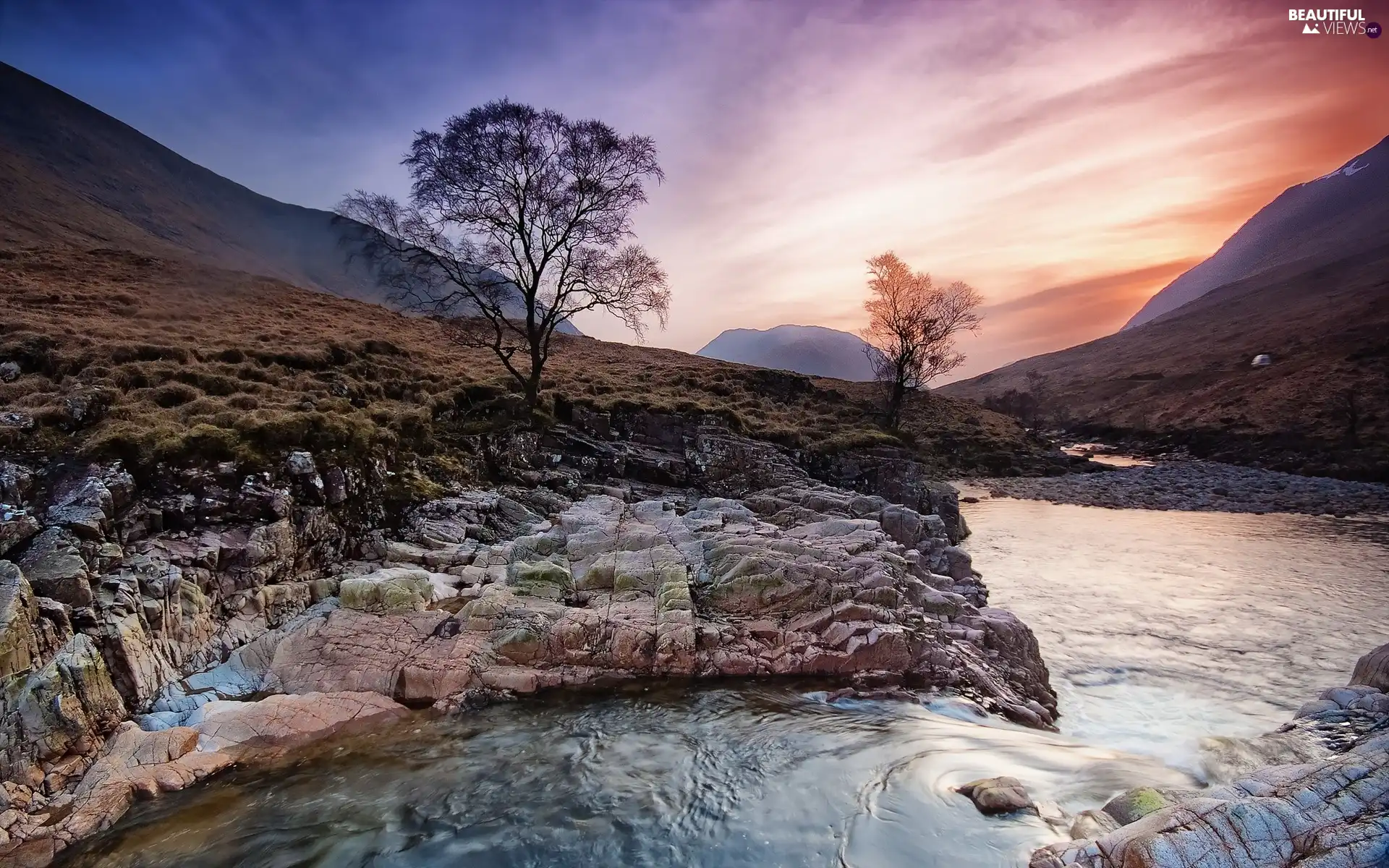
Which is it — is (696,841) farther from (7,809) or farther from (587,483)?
(587,483)

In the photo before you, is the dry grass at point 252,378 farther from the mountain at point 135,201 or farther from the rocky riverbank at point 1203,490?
the mountain at point 135,201

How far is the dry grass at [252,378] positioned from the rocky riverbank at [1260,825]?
57.6ft

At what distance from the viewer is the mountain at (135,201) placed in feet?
191

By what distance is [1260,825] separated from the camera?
5312mm

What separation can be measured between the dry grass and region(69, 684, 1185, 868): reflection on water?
9.11 m

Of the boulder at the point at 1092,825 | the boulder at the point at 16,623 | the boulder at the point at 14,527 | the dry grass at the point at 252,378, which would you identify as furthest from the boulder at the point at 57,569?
the boulder at the point at 1092,825

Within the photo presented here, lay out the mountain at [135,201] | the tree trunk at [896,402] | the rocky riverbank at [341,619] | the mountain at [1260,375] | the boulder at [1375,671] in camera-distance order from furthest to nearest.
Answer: the mountain at [135,201], the mountain at [1260,375], the tree trunk at [896,402], the boulder at [1375,671], the rocky riverbank at [341,619]

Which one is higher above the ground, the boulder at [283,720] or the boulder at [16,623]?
the boulder at [16,623]

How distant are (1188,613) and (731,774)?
16.6 metres

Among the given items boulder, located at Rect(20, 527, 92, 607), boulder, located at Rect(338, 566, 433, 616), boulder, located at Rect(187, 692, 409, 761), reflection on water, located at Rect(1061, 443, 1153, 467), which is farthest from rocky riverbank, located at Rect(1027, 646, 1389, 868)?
reflection on water, located at Rect(1061, 443, 1153, 467)

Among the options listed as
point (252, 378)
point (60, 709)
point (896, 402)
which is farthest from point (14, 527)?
point (896, 402)

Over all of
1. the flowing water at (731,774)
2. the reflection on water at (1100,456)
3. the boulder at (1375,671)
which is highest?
the reflection on water at (1100,456)

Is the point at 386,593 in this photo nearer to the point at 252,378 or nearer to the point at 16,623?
the point at 16,623

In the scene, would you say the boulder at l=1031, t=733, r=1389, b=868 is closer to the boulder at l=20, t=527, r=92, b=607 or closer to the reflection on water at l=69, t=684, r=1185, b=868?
the reflection on water at l=69, t=684, r=1185, b=868
